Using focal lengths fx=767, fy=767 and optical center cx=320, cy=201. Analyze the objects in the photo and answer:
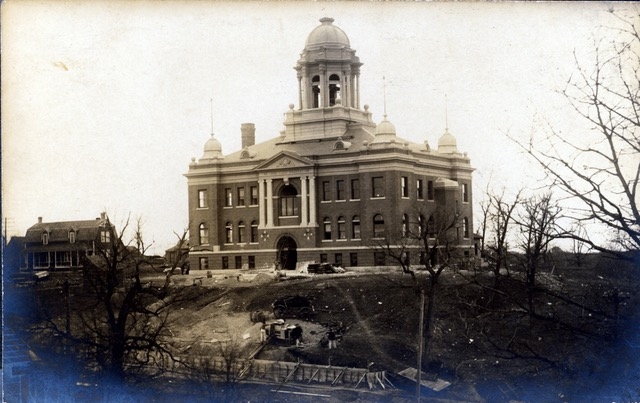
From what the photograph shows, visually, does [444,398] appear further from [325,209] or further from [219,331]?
[325,209]

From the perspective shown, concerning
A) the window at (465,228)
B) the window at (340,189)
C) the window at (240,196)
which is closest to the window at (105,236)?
the window at (240,196)

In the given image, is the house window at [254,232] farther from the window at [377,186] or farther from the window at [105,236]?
the window at [105,236]

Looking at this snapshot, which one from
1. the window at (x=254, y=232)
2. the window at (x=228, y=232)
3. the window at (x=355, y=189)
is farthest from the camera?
the window at (x=228, y=232)

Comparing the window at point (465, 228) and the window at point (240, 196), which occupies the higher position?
the window at point (240, 196)

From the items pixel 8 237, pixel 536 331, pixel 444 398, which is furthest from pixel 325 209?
pixel 8 237

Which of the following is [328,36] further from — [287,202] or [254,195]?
[254,195]

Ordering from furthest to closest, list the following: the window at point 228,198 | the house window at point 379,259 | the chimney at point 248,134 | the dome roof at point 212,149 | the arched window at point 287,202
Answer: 1. the chimney at point 248,134
2. the window at point 228,198
3. the arched window at point 287,202
4. the dome roof at point 212,149
5. the house window at point 379,259

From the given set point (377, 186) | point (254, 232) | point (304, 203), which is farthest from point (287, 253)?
point (377, 186)
